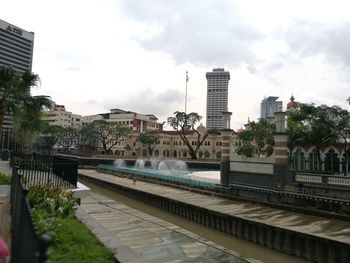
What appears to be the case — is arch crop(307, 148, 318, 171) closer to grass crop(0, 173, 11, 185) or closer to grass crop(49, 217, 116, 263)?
grass crop(0, 173, 11, 185)

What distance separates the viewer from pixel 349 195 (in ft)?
76.3

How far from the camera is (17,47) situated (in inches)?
1769

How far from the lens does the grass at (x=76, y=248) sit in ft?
23.1

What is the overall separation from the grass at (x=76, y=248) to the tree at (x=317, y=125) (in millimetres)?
32147

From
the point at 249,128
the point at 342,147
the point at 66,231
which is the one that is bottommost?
the point at 66,231

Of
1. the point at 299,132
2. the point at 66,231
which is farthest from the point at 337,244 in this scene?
the point at 299,132

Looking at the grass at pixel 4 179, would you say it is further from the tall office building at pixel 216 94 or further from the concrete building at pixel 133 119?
the tall office building at pixel 216 94

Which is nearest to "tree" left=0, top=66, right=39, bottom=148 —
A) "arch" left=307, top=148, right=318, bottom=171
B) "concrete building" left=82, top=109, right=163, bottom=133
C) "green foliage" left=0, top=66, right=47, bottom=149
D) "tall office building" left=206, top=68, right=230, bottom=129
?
"green foliage" left=0, top=66, right=47, bottom=149

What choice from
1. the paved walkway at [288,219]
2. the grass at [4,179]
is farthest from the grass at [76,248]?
the paved walkway at [288,219]

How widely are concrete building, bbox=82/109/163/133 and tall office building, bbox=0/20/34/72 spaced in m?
88.3

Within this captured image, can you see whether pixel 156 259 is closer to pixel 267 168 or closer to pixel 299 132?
pixel 267 168

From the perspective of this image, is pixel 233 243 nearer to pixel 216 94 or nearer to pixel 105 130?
pixel 105 130

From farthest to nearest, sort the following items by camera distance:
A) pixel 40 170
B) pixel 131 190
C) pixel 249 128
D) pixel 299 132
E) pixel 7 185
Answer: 1. pixel 249 128
2. pixel 299 132
3. pixel 131 190
4. pixel 40 170
5. pixel 7 185

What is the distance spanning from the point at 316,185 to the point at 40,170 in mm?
18524
